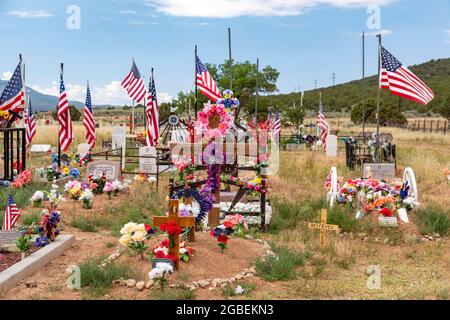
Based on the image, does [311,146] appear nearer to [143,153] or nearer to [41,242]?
[143,153]

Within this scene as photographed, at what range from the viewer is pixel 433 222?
11234 millimetres

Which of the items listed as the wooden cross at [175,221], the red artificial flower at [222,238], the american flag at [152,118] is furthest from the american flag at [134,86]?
the wooden cross at [175,221]

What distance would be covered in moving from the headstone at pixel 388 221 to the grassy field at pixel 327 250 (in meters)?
0.21

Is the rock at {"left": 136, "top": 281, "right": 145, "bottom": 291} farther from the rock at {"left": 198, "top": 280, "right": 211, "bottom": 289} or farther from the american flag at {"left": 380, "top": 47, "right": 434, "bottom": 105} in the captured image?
the american flag at {"left": 380, "top": 47, "right": 434, "bottom": 105}

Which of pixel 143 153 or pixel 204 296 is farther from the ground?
pixel 143 153

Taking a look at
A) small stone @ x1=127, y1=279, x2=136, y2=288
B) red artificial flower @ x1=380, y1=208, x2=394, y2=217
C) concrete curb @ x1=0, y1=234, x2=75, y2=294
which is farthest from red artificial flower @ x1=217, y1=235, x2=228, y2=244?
red artificial flower @ x1=380, y1=208, x2=394, y2=217

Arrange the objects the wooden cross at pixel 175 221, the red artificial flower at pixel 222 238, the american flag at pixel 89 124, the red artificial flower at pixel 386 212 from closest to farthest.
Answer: the wooden cross at pixel 175 221 → the red artificial flower at pixel 222 238 → the red artificial flower at pixel 386 212 → the american flag at pixel 89 124

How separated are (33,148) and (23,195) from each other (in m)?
16.2

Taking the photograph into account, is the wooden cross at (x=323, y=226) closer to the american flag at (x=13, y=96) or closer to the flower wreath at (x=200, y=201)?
the flower wreath at (x=200, y=201)

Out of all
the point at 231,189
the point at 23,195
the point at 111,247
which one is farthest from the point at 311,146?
the point at 111,247

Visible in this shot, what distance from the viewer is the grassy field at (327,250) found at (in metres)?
7.16

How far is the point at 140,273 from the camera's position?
24.0ft

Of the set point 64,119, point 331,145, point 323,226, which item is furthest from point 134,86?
point 323,226

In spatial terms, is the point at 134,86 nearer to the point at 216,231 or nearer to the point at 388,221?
the point at 388,221
